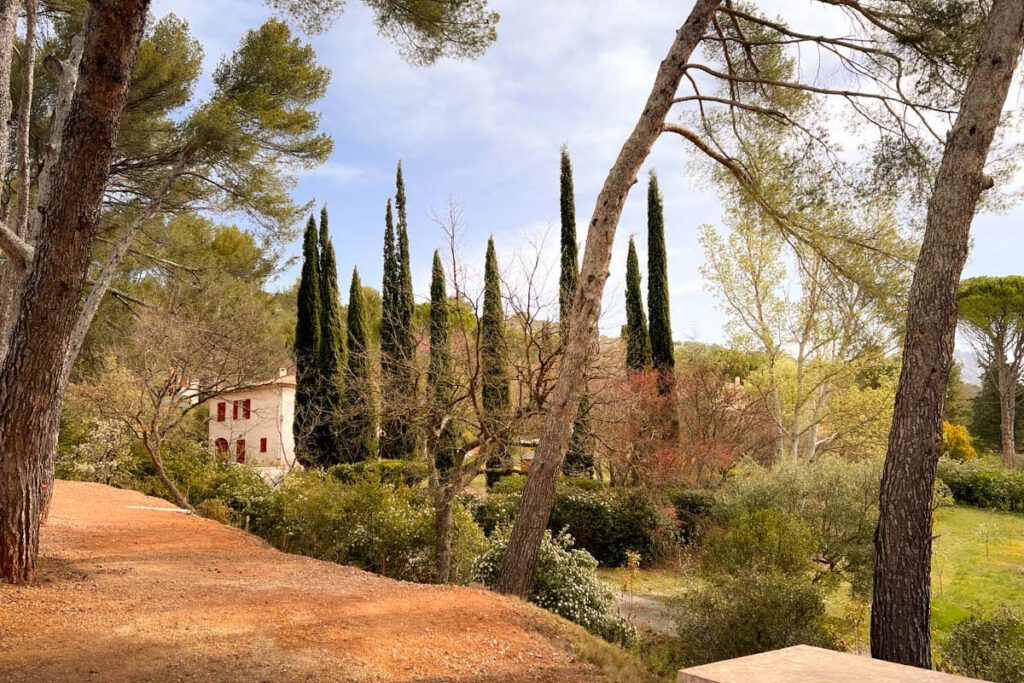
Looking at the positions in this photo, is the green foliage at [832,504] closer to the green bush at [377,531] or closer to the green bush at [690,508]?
the green bush at [690,508]

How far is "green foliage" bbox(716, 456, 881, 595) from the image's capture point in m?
8.94

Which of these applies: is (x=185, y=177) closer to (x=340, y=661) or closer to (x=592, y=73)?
(x=592, y=73)

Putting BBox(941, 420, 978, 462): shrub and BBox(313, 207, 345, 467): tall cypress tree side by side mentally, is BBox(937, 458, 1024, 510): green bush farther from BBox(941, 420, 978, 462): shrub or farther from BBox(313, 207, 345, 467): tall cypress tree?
BBox(313, 207, 345, 467): tall cypress tree

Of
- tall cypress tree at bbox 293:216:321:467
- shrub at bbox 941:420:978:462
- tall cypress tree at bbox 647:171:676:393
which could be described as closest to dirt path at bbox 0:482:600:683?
tall cypress tree at bbox 647:171:676:393

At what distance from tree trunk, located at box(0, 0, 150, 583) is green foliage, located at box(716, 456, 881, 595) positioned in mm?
7315

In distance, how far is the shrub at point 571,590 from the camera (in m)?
6.66

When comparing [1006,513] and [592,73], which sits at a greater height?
[592,73]

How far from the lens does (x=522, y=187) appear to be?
11086mm

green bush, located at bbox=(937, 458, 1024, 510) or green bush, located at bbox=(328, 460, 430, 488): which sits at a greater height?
green bush, located at bbox=(328, 460, 430, 488)

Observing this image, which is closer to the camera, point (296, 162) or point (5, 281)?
point (5, 281)

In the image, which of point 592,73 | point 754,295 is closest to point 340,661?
point 592,73

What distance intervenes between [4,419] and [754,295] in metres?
16.2

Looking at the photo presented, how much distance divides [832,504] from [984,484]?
11483mm

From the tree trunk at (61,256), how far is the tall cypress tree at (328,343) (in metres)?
13.8
